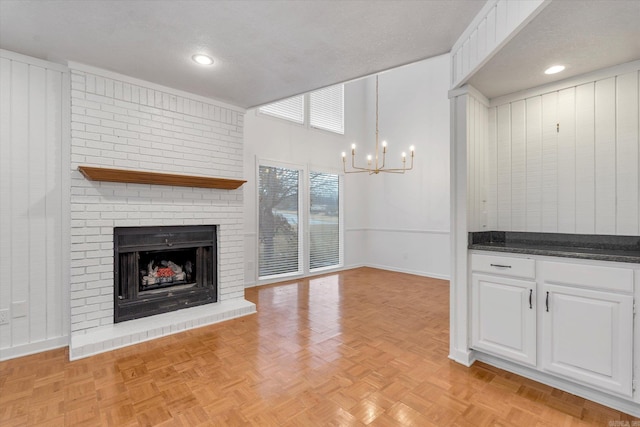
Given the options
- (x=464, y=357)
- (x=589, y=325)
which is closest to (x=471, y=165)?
(x=589, y=325)

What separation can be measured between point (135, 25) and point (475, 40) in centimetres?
246

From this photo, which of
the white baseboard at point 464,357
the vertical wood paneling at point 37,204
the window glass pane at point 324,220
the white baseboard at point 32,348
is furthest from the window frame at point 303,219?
the white baseboard at point 464,357

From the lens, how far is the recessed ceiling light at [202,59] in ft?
8.58

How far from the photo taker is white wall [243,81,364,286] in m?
5.00

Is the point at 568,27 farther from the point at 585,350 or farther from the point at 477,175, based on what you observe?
the point at 585,350

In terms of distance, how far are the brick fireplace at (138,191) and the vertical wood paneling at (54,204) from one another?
0.53 ft

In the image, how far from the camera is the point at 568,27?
5.87 ft

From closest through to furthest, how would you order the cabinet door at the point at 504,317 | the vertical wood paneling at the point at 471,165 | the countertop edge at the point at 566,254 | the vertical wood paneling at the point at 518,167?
1. the countertop edge at the point at 566,254
2. the cabinet door at the point at 504,317
3. the vertical wood paneling at the point at 471,165
4. the vertical wood paneling at the point at 518,167

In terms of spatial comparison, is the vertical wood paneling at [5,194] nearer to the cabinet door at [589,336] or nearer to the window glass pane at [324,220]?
the window glass pane at [324,220]

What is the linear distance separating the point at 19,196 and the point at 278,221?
3392mm

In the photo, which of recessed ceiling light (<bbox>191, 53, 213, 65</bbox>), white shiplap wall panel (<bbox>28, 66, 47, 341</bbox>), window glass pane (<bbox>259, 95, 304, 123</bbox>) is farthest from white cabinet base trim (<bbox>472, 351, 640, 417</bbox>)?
window glass pane (<bbox>259, 95, 304, 123</bbox>)

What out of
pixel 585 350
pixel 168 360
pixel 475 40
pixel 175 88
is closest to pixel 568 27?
pixel 475 40

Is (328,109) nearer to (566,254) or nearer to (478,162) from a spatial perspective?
(478,162)

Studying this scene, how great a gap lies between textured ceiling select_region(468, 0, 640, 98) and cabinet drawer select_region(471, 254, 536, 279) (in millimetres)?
1459
